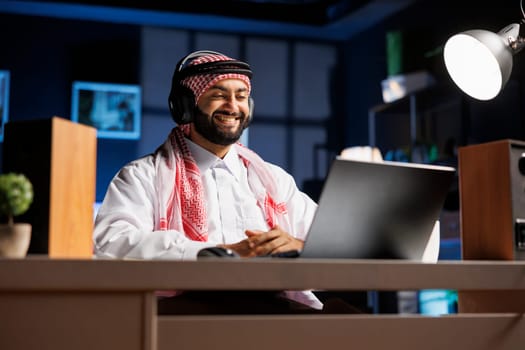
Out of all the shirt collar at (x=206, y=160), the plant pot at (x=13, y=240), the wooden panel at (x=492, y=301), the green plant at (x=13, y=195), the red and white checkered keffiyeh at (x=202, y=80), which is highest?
the red and white checkered keffiyeh at (x=202, y=80)

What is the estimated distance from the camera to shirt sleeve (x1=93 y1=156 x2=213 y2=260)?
1814 mm

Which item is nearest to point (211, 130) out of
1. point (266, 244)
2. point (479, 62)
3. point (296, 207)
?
point (296, 207)

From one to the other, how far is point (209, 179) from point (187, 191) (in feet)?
0.49

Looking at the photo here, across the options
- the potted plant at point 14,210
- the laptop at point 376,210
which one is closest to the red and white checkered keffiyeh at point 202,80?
the laptop at point 376,210

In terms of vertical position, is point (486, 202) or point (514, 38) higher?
point (514, 38)

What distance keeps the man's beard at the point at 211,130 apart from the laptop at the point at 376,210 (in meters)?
0.99

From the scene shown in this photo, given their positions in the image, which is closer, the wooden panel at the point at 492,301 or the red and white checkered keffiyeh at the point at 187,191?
the wooden panel at the point at 492,301

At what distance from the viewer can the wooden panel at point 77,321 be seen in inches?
43.7

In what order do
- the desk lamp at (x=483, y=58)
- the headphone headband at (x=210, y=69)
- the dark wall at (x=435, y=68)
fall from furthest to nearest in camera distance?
1. the dark wall at (x=435, y=68)
2. the headphone headband at (x=210, y=69)
3. the desk lamp at (x=483, y=58)

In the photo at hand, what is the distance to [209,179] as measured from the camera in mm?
2365

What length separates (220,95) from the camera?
240 cm

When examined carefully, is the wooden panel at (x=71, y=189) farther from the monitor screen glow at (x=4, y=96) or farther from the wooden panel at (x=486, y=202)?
the monitor screen glow at (x=4, y=96)

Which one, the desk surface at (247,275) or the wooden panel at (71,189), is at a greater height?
the wooden panel at (71,189)

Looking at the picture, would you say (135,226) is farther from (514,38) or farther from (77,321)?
(514,38)
